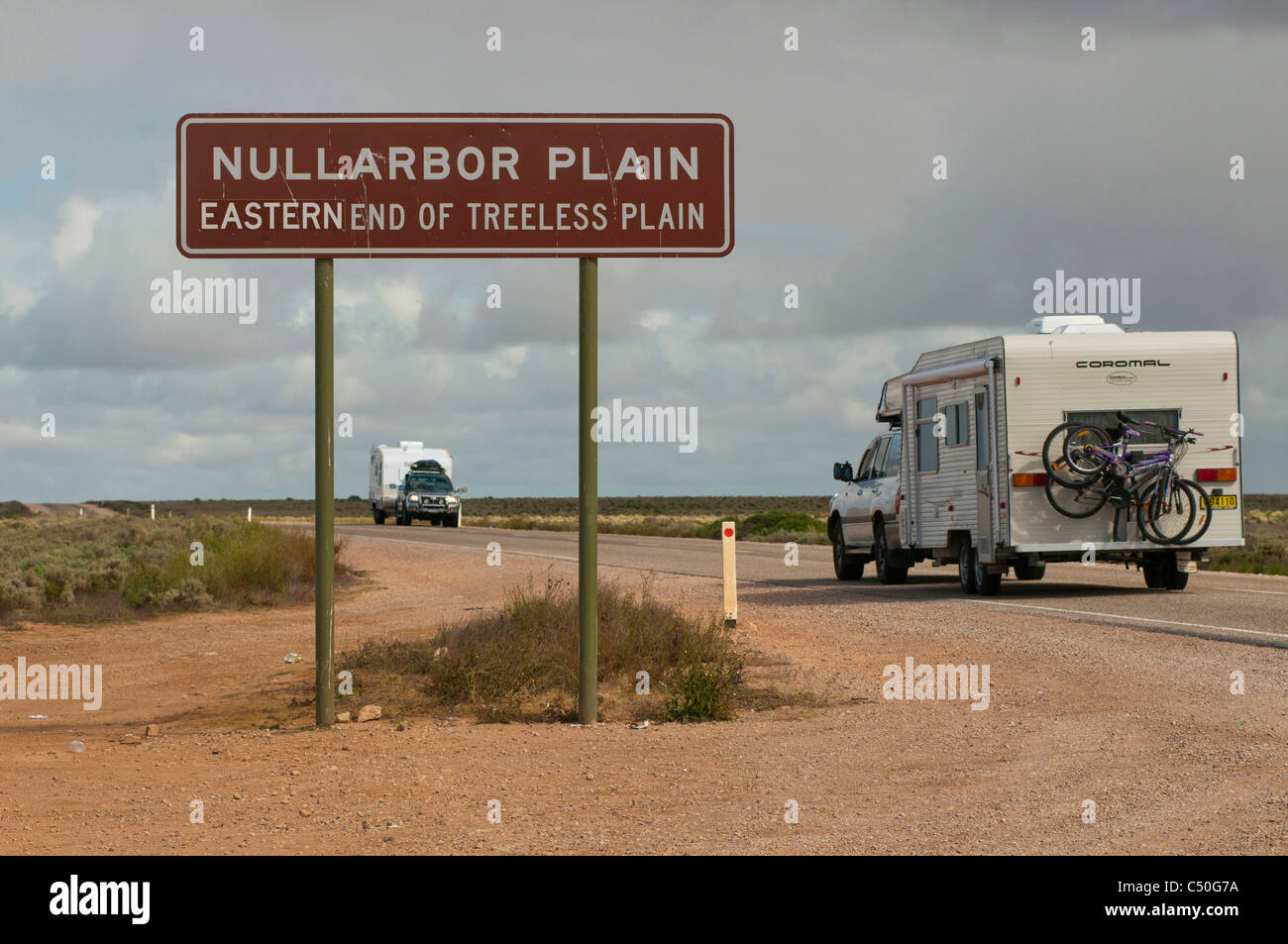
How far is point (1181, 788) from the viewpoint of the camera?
7336 mm

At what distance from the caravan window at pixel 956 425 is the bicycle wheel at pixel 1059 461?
135 centimetres

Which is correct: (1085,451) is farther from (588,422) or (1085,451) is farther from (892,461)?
(588,422)

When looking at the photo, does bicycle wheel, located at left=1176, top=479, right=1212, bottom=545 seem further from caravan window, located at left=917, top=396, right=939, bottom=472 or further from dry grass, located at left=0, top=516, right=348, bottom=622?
dry grass, located at left=0, top=516, right=348, bottom=622

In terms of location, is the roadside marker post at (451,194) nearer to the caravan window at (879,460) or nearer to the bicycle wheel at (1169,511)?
the bicycle wheel at (1169,511)

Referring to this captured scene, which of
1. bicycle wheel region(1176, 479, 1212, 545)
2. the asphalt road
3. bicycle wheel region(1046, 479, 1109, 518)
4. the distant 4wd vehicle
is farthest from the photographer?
the distant 4wd vehicle

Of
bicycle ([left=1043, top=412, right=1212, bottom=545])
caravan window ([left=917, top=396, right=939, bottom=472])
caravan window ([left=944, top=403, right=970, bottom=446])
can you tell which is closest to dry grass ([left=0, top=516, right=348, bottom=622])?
caravan window ([left=917, top=396, right=939, bottom=472])

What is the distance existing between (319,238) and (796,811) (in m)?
4.93

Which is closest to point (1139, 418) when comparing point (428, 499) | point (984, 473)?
point (984, 473)

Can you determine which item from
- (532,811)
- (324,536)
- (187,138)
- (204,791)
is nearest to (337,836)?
(532,811)

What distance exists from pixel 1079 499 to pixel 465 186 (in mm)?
10725

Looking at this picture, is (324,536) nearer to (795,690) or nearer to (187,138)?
(187,138)

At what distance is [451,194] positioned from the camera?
934 centimetres

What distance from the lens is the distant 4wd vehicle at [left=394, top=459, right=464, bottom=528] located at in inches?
2011

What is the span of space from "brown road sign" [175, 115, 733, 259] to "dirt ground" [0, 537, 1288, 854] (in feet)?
10.9
